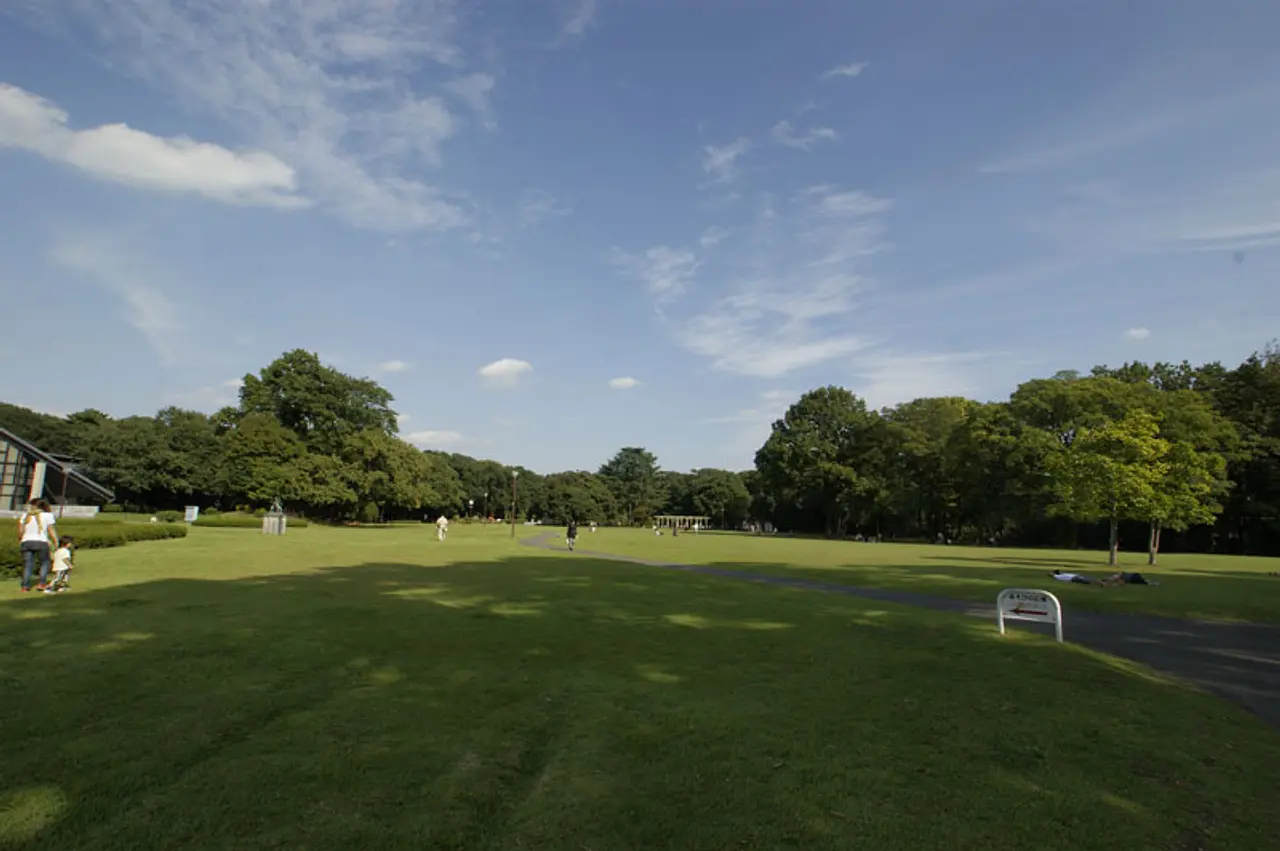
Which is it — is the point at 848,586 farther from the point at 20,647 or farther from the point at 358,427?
the point at 358,427

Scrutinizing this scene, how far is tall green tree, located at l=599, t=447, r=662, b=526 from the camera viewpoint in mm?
130875

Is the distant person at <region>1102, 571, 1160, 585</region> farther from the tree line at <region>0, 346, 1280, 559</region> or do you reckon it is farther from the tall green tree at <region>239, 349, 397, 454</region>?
the tall green tree at <region>239, 349, 397, 454</region>

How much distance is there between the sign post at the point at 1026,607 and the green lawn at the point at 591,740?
0.43 meters

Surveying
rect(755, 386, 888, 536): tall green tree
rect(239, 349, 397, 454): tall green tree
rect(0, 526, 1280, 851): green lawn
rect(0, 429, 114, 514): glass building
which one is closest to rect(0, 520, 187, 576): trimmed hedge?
rect(0, 526, 1280, 851): green lawn

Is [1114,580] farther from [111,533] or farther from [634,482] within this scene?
[634,482]

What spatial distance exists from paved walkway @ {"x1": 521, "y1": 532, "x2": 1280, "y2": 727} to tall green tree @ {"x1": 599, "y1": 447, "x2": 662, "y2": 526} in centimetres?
11368

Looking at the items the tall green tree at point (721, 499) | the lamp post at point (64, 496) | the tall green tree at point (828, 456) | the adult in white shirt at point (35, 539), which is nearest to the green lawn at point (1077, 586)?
the adult in white shirt at point (35, 539)

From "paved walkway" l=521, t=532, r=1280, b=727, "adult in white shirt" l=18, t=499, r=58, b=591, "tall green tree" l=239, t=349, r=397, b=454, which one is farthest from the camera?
"tall green tree" l=239, t=349, r=397, b=454

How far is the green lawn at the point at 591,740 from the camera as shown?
428cm

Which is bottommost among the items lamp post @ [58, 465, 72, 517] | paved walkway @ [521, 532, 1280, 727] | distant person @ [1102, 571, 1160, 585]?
lamp post @ [58, 465, 72, 517]

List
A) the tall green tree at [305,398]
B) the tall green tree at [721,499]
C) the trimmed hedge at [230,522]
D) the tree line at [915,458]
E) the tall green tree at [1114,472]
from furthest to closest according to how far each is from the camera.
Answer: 1. the tall green tree at [721,499]
2. the tall green tree at [305,398]
3. the trimmed hedge at [230,522]
4. the tree line at [915,458]
5. the tall green tree at [1114,472]

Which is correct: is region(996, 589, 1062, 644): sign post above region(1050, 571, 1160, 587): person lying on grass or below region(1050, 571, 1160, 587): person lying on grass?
above

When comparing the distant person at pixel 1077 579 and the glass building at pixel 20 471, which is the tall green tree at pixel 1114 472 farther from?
the glass building at pixel 20 471

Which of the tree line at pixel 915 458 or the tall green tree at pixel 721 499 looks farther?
the tall green tree at pixel 721 499
